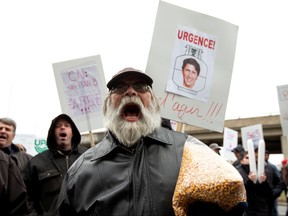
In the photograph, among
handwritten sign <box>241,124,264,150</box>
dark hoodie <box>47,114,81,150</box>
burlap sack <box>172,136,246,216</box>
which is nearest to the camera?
burlap sack <box>172,136,246,216</box>

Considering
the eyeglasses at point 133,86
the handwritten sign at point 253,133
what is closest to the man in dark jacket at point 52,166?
the eyeglasses at point 133,86

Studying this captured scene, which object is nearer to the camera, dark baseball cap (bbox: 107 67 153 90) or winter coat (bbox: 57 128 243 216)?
winter coat (bbox: 57 128 243 216)

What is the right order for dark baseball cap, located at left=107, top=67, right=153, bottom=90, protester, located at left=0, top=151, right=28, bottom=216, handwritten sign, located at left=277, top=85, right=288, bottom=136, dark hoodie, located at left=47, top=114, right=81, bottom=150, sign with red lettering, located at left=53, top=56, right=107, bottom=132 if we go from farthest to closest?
handwritten sign, located at left=277, top=85, right=288, bottom=136
sign with red lettering, located at left=53, top=56, right=107, bottom=132
dark hoodie, located at left=47, top=114, right=81, bottom=150
protester, located at left=0, top=151, right=28, bottom=216
dark baseball cap, located at left=107, top=67, right=153, bottom=90

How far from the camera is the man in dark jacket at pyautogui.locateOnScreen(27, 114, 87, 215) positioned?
3.20m

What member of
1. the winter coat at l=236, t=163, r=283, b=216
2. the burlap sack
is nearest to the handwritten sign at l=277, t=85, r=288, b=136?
the winter coat at l=236, t=163, r=283, b=216

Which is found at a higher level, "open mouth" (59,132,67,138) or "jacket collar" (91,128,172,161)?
"jacket collar" (91,128,172,161)

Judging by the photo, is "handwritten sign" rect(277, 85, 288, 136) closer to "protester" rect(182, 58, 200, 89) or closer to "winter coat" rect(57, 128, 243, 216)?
"protester" rect(182, 58, 200, 89)

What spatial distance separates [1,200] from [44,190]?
72cm

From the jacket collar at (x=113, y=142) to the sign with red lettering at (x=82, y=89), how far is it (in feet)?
7.39

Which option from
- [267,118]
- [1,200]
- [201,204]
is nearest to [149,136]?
[201,204]

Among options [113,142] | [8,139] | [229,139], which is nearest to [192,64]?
[113,142]

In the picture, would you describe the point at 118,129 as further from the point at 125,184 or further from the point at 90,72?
the point at 90,72

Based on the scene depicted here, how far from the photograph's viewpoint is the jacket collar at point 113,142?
1.71 meters

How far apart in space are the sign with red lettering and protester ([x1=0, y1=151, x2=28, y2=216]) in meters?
1.47
